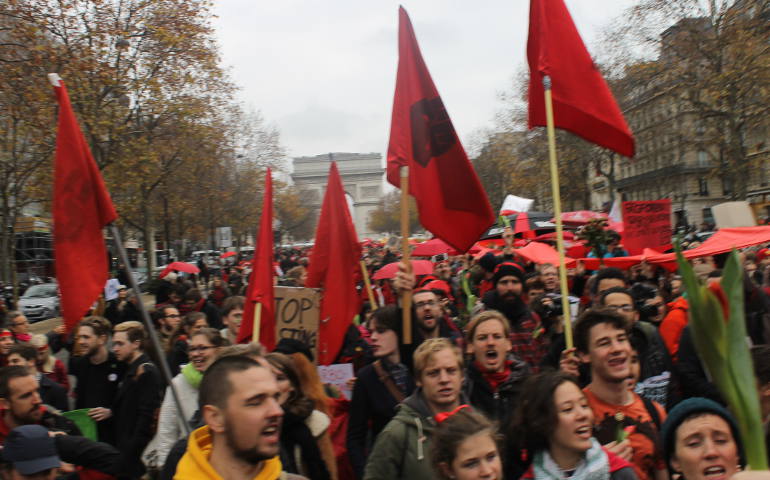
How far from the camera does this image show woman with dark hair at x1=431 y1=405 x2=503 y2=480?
8.59 feet

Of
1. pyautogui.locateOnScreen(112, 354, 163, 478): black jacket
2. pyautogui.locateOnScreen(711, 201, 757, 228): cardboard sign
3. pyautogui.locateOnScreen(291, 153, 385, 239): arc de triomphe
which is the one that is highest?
pyautogui.locateOnScreen(291, 153, 385, 239): arc de triomphe

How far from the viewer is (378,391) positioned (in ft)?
12.8

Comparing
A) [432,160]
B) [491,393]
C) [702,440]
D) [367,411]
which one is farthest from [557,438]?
[432,160]

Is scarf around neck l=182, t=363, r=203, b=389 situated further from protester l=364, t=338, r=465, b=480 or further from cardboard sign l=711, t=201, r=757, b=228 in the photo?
cardboard sign l=711, t=201, r=757, b=228

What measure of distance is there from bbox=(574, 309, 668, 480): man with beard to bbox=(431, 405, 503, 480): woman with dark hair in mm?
498

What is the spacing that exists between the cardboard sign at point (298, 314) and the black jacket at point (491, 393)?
2.34m

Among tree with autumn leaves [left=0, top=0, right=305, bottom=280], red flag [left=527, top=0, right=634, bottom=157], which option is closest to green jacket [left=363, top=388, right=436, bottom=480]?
red flag [left=527, top=0, right=634, bottom=157]

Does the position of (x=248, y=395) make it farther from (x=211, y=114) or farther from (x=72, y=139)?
(x=211, y=114)

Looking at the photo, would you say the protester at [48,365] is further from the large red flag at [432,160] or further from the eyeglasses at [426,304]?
the large red flag at [432,160]

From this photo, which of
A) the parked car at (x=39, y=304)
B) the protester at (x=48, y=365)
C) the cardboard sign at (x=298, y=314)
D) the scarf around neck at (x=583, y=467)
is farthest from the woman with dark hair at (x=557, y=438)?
the parked car at (x=39, y=304)

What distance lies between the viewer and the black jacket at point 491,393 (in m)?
3.67

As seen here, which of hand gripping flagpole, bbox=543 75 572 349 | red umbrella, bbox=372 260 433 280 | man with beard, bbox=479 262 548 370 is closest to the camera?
hand gripping flagpole, bbox=543 75 572 349

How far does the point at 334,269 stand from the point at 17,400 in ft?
8.53

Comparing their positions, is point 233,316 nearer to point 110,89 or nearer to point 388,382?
point 388,382
